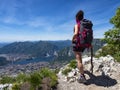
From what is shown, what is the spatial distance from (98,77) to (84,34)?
3.01m

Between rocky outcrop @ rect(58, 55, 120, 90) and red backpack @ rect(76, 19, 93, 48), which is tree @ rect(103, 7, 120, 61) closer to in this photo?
rocky outcrop @ rect(58, 55, 120, 90)

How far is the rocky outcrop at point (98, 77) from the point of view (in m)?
12.3

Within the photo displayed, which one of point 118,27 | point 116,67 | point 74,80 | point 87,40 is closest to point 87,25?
point 87,40

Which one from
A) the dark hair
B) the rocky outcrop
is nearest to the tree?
the rocky outcrop

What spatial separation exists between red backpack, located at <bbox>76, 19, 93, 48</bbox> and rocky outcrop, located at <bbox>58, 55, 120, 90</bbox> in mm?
2093

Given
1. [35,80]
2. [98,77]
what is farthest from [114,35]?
[35,80]

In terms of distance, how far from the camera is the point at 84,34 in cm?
1179

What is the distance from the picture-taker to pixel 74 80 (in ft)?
42.6

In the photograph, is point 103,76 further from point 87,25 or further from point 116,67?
point 87,25

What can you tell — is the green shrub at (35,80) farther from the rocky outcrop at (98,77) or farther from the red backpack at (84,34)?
the red backpack at (84,34)

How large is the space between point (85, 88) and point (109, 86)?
131 cm

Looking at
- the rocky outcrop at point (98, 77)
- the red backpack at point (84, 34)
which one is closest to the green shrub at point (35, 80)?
the rocky outcrop at point (98, 77)

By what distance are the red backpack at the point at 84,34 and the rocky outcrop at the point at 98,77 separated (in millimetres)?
2093

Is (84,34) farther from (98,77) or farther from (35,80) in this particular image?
(35,80)
